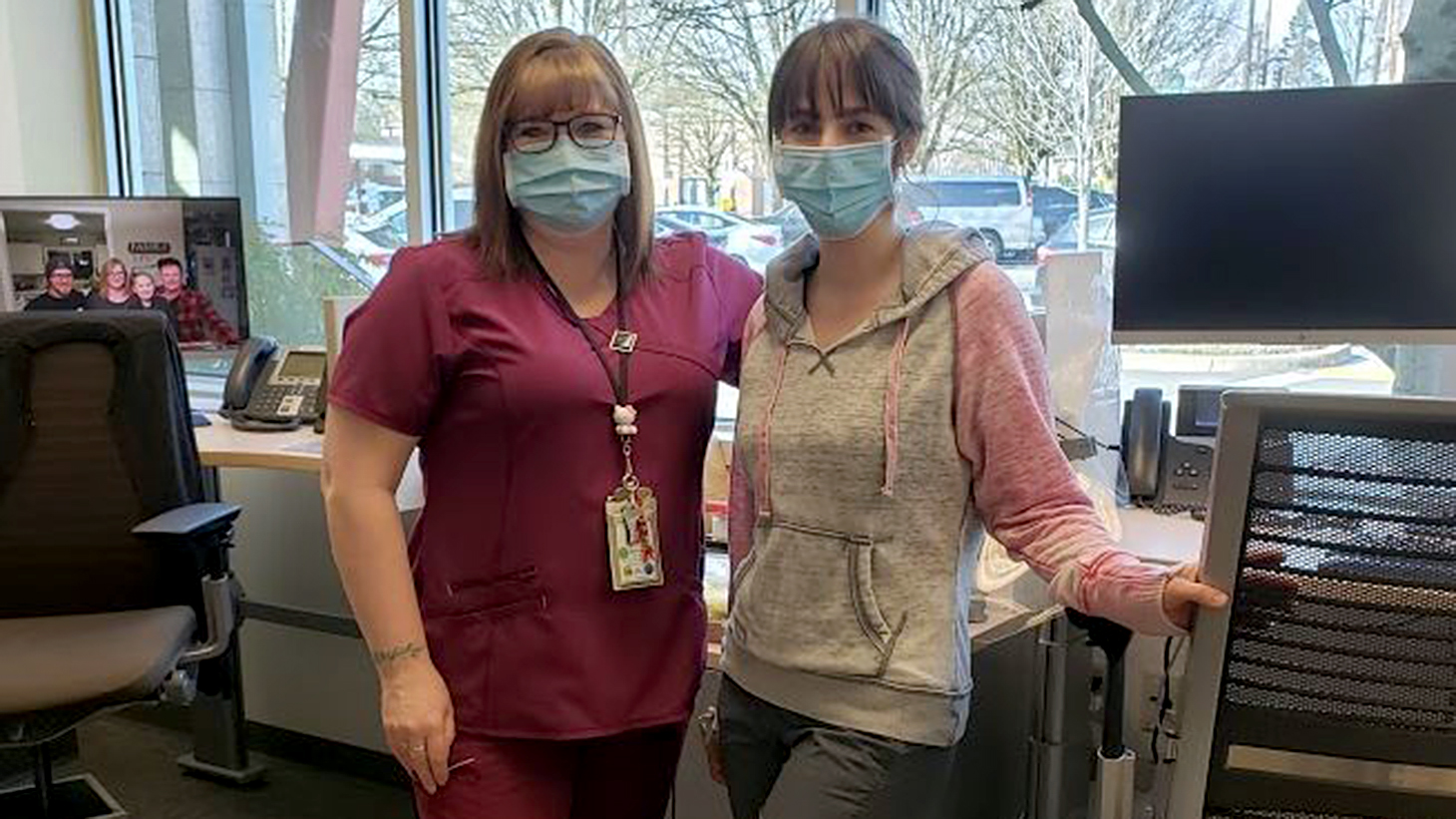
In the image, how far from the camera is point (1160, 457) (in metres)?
2.17

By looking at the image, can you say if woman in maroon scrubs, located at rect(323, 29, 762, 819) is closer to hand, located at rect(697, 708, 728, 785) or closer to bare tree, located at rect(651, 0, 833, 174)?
hand, located at rect(697, 708, 728, 785)

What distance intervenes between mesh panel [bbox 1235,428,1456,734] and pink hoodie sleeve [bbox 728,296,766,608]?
1.72 feet

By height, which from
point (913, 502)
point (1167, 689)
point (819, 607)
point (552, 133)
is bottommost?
point (1167, 689)

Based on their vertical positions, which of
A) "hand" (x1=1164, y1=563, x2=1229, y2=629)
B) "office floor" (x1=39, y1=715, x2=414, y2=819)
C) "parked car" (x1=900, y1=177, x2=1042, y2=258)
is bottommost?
"office floor" (x1=39, y1=715, x2=414, y2=819)

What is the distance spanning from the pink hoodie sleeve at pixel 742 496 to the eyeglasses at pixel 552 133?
27 centimetres

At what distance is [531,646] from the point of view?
4.55 feet

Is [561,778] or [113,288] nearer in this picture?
[561,778]

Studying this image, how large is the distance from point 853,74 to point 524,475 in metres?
0.56

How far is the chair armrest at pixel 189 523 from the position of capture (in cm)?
226

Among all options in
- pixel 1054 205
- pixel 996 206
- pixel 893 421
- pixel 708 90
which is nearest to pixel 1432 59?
pixel 1054 205

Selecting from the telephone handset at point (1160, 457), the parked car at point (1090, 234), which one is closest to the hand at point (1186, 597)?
the telephone handset at point (1160, 457)

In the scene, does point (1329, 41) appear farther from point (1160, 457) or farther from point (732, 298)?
point (732, 298)

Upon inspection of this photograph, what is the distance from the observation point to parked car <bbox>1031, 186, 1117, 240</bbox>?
2.48 metres

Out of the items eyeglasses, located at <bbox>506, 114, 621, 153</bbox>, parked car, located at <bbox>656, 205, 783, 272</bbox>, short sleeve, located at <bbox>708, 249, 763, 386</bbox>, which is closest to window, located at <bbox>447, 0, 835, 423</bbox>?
parked car, located at <bbox>656, 205, 783, 272</bbox>
